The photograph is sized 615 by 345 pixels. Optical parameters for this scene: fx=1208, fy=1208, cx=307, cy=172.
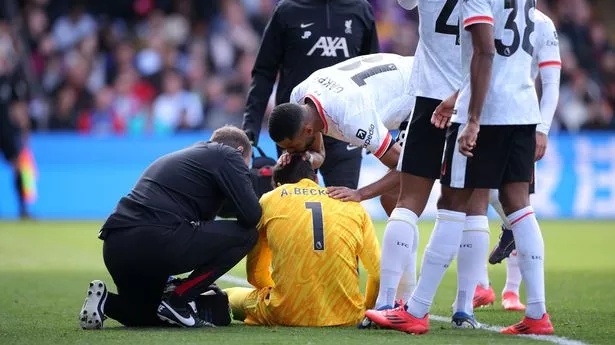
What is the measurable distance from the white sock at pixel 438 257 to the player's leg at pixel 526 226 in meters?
0.29

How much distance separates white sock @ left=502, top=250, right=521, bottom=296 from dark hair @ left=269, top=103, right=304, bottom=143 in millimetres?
2104

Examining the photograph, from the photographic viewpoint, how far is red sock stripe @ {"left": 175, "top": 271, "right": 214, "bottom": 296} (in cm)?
673

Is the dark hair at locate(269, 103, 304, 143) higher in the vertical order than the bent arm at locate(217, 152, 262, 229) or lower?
higher

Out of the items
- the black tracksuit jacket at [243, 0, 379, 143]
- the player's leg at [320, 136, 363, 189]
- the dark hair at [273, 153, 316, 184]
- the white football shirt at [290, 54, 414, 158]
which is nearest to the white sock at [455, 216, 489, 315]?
the white football shirt at [290, 54, 414, 158]

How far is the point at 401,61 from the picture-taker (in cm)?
802

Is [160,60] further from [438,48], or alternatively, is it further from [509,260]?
[438,48]

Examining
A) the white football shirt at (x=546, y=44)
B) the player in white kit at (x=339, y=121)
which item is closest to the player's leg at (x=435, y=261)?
the player in white kit at (x=339, y=121)

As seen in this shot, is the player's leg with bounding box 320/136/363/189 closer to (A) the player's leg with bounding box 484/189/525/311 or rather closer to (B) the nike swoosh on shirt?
(A) the player's leg with bounding box 484/189/525/311

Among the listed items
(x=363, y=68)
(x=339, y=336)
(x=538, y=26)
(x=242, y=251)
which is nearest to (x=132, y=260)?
(x=242, y=251)

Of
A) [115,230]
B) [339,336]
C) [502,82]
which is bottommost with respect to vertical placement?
[339,336]

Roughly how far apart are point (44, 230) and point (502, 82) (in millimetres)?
10649

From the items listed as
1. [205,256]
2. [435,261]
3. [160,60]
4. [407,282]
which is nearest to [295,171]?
[205,256]

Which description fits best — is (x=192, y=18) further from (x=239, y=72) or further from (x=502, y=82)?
(x=502, y=82)

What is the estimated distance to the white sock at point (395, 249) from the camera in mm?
6555
